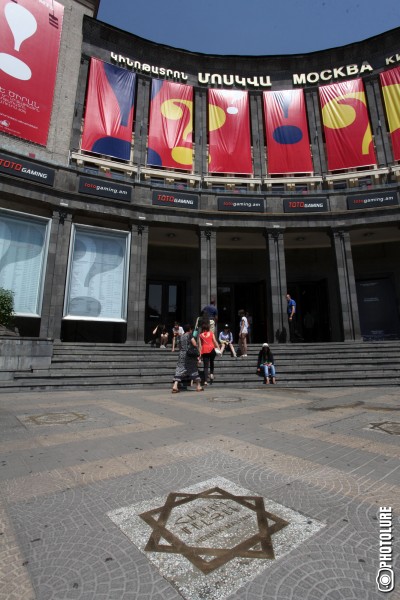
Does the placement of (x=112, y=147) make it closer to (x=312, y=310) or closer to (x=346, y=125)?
(x=346, y=125)

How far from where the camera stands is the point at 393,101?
20203mm

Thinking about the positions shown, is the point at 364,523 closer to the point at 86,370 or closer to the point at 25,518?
the point at 25,518

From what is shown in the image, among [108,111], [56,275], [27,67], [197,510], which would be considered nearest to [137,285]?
[56,275]

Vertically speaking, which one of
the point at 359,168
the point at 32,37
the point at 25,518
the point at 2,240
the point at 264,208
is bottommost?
the point at 25,518

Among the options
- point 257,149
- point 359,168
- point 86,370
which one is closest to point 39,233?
point 86,370

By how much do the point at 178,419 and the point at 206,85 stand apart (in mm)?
24891

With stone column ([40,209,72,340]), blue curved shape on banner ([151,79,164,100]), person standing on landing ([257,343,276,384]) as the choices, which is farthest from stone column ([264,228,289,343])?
blue curved shape on banner ([151,79,164,100])

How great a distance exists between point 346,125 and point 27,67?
19916mm

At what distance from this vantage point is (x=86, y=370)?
10625 mm

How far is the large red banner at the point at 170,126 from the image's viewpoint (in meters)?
19.8

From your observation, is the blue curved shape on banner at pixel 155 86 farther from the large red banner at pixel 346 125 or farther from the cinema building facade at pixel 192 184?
the large red banner at pixel 346 125

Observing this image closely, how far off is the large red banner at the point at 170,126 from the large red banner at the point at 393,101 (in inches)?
518

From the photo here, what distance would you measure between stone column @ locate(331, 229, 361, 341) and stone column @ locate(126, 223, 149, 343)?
1139 centimetres

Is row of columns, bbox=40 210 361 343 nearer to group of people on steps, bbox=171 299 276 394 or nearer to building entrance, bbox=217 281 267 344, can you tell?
building entrance, bbox=217 281 267 344
